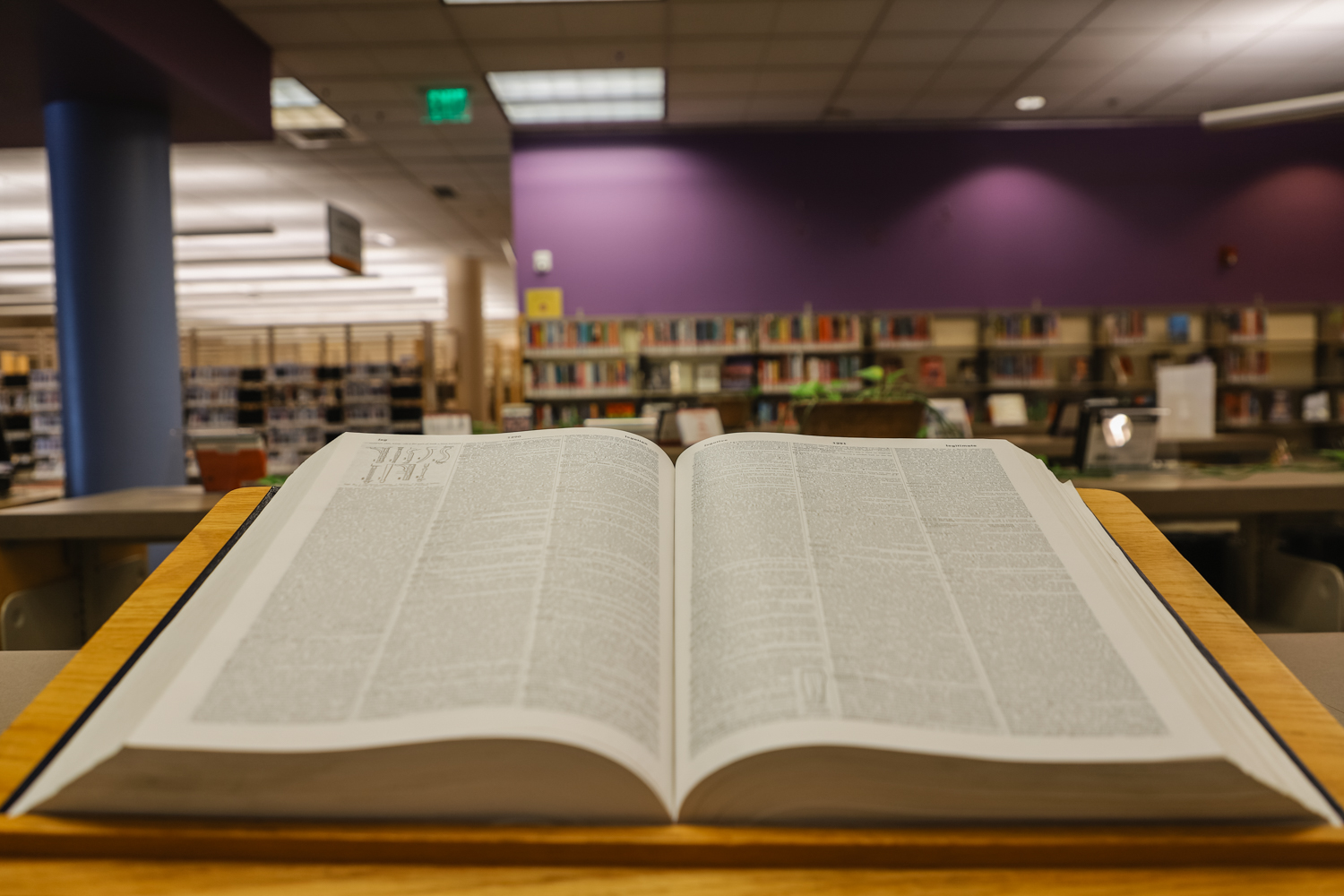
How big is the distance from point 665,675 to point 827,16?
15.6 ft

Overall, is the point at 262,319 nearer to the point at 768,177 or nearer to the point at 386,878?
the point at 768,177

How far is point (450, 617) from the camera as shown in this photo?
38cm

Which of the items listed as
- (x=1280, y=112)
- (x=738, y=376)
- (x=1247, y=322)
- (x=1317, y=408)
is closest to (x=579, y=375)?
(x=738, y=376)

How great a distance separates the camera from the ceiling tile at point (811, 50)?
14.8 ft

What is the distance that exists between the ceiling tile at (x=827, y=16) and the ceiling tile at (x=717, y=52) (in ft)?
0.86

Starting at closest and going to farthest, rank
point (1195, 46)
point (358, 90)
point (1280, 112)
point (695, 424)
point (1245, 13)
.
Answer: point (1280, 112)
point (695, 424)
point (1245, 13)
point (1195, 46)
point (358, 90)

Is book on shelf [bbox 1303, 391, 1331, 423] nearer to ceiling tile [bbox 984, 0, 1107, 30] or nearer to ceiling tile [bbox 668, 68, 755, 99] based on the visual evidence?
ceiling tile [bbox 984, 0, 1107, 30]

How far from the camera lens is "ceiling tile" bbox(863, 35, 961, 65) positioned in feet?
14.8

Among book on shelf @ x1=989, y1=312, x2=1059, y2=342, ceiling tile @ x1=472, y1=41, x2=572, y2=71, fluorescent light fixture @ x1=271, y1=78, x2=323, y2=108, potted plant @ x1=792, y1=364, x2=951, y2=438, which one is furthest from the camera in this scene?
book on shelf @ x1=989, y1=312, x2=1059, y2=342

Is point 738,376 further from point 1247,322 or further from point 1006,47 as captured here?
point 1247,322

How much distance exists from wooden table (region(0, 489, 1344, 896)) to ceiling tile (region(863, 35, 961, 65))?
5102 millimetres

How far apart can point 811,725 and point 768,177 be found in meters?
6.23

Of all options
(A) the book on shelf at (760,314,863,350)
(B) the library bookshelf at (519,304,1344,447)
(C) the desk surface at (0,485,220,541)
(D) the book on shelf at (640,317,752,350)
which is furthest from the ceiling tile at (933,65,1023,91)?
(C) the desk surface at (0,485,220,541)

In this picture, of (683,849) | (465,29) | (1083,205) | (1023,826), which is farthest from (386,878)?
(1083,205)
